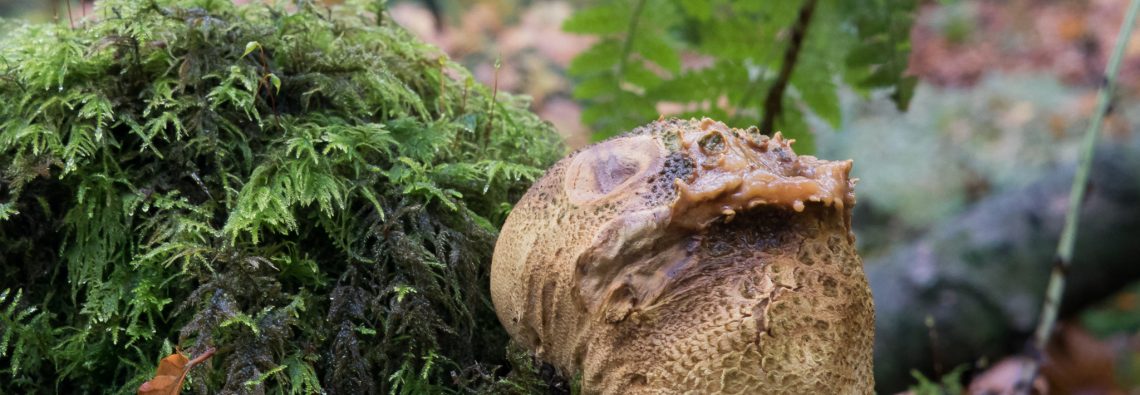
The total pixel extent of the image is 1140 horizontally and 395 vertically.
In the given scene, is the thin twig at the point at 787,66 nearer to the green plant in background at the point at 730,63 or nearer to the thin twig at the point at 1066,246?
the green plant in background at the point at 730,63

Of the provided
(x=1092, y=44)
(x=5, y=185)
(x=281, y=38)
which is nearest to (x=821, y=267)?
(x=281, y=38)

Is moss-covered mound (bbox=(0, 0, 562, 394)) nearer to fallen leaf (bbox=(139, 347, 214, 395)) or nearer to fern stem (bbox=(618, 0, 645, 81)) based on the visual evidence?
fallen leaf (bbox=(139, 347, 214, 395))

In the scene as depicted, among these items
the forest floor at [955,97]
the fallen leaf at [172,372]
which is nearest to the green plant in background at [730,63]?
the fallen leaf at [172,372]

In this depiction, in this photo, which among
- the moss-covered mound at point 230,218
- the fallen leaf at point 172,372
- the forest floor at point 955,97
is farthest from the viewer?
the forest floor at point 955,97

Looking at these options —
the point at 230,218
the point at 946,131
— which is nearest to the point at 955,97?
the point at 946,131

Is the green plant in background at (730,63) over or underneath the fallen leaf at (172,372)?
over

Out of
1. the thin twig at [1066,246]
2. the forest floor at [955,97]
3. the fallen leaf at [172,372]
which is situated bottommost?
the fallen leaf at [172,372]

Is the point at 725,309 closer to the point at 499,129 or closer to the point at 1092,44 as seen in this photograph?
the point at 499,129
